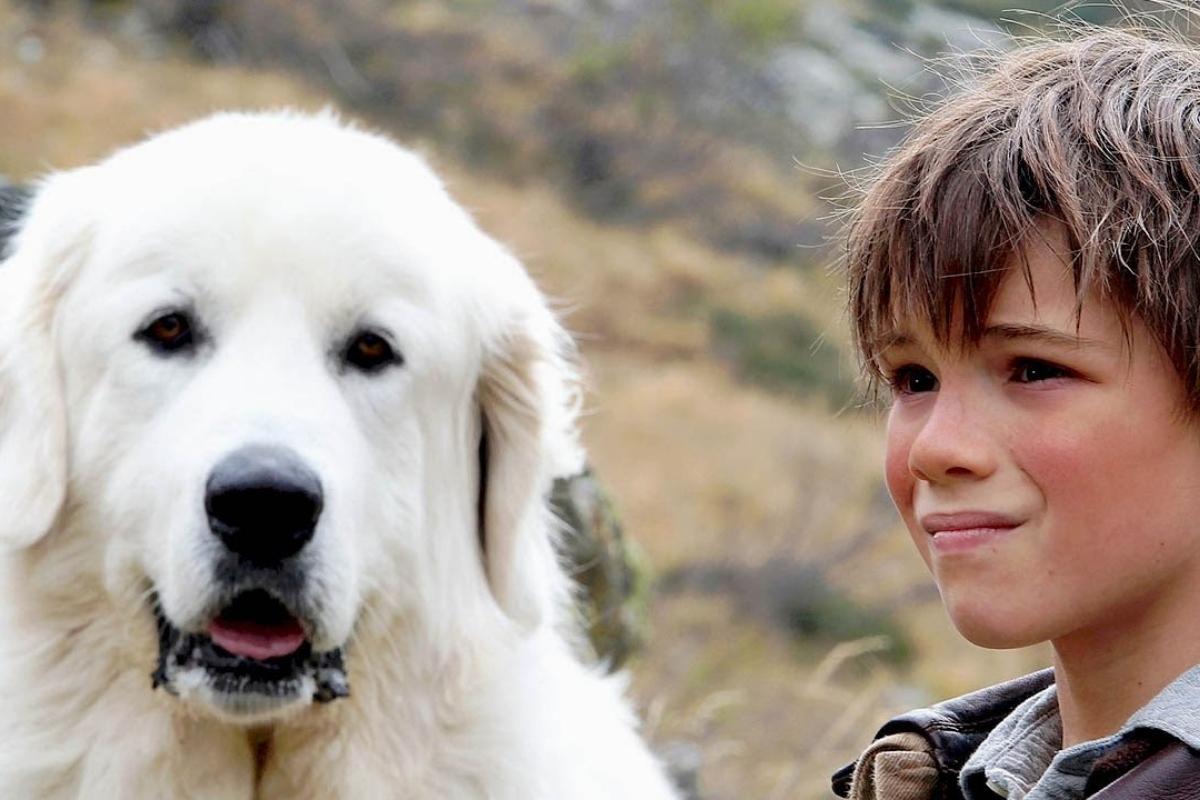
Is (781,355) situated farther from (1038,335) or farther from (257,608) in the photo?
(1038,335)

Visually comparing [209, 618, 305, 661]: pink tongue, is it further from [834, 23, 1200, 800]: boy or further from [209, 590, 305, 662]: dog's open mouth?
[834, 23, 1200, 800]: boy

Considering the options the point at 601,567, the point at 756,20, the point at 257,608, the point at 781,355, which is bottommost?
the point at 257,608

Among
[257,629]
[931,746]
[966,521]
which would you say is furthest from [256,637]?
[966,521]

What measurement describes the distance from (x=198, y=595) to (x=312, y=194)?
831mm

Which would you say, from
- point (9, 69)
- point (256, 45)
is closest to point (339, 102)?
point (256, 45)

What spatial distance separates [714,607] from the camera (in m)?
12.7

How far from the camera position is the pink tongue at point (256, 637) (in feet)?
9.12

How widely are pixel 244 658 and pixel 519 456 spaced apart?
33.6 inches

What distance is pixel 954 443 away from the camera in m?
2.07

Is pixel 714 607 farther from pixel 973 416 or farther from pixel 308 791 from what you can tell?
pixel 973 416

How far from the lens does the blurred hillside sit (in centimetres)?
1293

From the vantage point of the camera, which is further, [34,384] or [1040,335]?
[34,384]

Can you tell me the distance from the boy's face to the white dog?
1169 mm

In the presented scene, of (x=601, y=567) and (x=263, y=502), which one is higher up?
(x=601, y=567)
